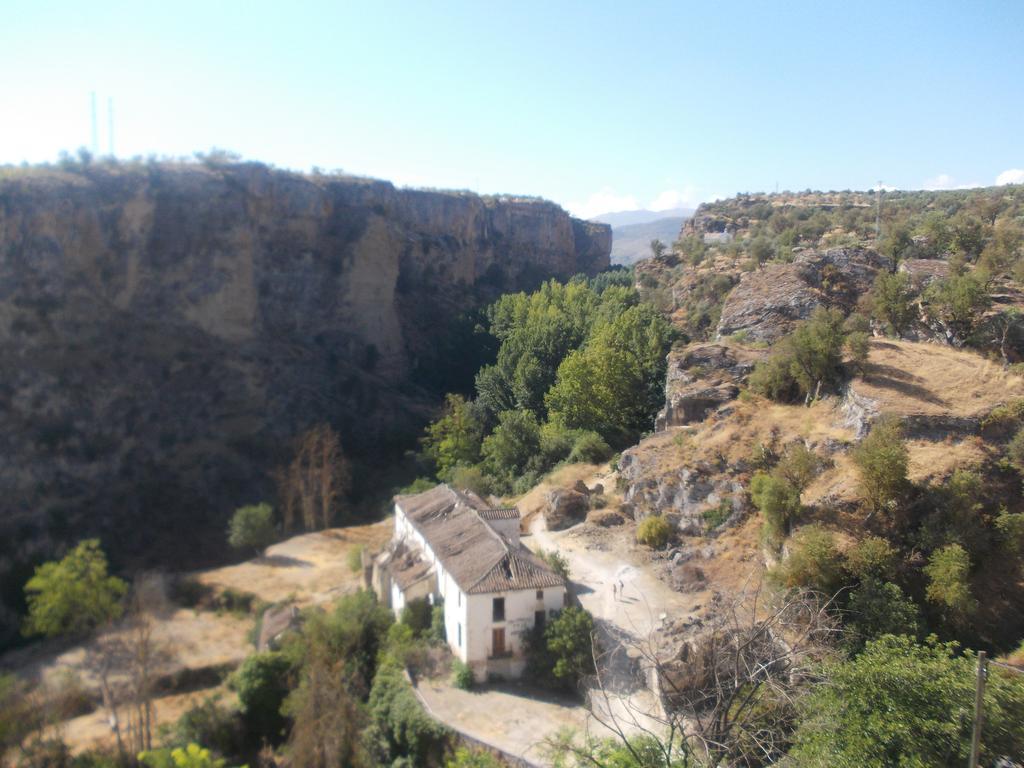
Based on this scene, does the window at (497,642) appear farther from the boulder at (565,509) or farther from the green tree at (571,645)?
the boulder at (565,509)

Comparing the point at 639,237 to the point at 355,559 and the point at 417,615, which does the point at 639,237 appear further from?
the point at 417,615

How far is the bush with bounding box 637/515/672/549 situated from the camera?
2014 cm

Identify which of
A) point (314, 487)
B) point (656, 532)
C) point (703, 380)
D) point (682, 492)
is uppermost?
point (703, 380)

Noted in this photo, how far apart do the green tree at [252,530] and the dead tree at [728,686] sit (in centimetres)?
1856

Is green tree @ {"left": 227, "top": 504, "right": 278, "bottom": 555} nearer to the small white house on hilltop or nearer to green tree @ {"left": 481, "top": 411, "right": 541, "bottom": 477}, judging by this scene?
green tree @ {"left": 481, "top": 411, "right": 541, "bottom": 477}

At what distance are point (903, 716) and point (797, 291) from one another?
18.6 meters

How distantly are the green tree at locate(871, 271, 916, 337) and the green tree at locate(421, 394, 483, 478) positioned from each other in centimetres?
1885

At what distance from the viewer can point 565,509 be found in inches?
930

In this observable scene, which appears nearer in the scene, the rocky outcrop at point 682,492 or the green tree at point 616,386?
the rocky outcrop at point 682,492

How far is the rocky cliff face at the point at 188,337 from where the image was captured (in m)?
33.0

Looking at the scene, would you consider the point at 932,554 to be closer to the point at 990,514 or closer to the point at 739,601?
the point at 990,514

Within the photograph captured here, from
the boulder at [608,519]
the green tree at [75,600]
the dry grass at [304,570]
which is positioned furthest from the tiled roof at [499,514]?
the green tree at [75,600]

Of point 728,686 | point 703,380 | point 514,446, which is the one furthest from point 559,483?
point 728,686

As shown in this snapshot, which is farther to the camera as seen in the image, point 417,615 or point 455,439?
point 455,439
